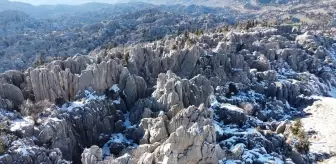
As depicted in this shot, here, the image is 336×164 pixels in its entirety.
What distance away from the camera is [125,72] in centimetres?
7106

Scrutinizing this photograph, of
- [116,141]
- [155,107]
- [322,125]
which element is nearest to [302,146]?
[322,125]

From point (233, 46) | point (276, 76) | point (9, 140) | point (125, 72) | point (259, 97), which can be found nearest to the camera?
point (9, 140)

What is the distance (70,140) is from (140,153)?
35.2 ft

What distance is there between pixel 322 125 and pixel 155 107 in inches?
1278

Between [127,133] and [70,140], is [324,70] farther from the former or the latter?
[70,140]

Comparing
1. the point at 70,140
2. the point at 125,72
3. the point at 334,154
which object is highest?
the point at 125,72

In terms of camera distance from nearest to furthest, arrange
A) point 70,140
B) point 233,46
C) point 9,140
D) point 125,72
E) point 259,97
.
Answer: point 9,140, point 70,140, point 125,72, point 259,97, point 233,46

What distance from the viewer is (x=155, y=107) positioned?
6297 centimetres

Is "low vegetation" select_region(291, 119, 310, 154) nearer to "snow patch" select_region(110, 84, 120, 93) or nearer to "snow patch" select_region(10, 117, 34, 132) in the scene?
"snow patch" select_region(110, 84, 120, 93)

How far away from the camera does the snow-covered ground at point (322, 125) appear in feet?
207

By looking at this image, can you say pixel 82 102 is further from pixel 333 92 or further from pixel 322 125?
pixel 333 92

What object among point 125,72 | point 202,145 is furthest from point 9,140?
point 125,72

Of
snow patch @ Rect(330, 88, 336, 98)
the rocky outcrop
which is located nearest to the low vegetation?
snow patch @ Rect(330, 88, 336, 98)

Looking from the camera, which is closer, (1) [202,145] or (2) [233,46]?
(1) [202,145]
